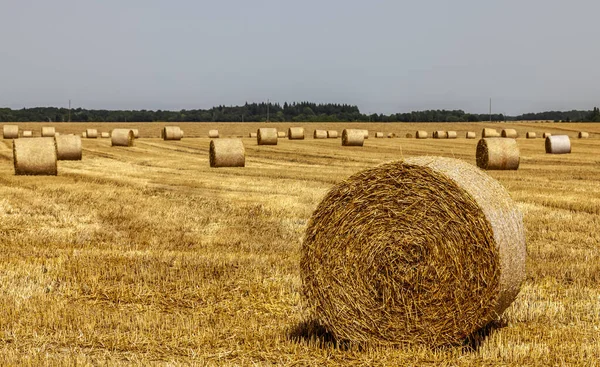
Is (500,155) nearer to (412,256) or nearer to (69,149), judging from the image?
(69,149)

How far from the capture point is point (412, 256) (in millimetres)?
6391

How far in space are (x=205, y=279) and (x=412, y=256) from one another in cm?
318

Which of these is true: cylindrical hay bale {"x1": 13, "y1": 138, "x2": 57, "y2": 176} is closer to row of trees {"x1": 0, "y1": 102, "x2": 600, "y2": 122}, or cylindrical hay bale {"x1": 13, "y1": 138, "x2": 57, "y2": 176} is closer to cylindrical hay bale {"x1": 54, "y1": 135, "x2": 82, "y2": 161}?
cylindrical hay bale {"x1": 54, "y1": 135, "x2": 82, "y2": 161}

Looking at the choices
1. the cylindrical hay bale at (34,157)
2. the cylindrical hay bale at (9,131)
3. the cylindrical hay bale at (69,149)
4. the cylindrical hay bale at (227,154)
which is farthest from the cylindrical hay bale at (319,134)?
the cylindrical hay bale at (34,157)

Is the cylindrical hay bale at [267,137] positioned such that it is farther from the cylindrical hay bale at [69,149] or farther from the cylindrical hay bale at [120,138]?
the cylindrical hay bale at [69,149]

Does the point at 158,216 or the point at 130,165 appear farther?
the point at 130,165

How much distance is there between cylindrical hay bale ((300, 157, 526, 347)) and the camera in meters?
6.23

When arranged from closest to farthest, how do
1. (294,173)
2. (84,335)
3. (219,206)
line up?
(84,335) < (219,206) < (294,173)

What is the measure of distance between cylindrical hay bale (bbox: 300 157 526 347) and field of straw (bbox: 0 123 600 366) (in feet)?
0.79

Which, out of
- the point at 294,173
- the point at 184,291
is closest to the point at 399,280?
the point at 184,291

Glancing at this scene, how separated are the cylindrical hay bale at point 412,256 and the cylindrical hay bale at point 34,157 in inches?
611

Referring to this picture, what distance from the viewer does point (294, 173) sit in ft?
72.1

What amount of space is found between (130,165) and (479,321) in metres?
21.1

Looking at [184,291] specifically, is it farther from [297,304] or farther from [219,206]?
[219,206]
